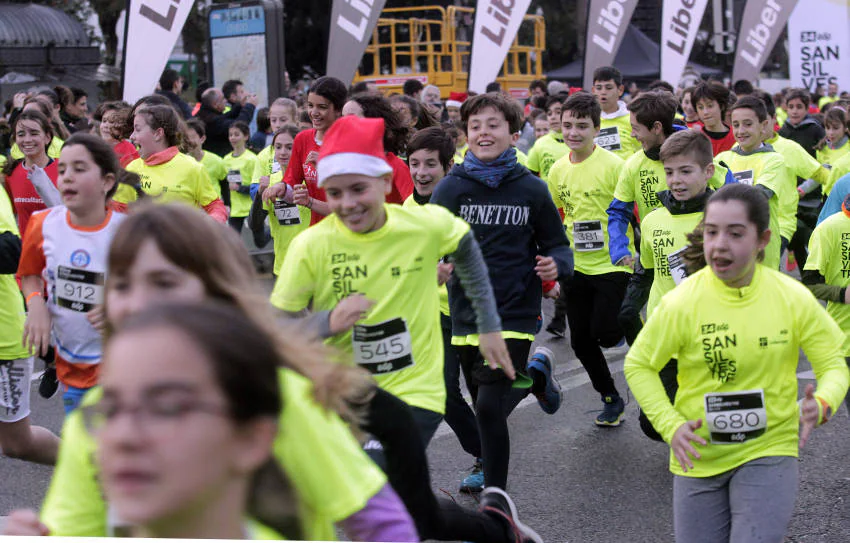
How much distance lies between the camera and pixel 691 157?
19.2ft

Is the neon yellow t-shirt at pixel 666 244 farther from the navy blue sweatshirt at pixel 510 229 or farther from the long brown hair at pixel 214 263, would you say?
the long brown hair at pixel 214 263

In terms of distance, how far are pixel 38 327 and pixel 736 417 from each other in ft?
8.79

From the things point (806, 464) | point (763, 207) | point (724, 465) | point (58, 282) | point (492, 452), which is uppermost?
point (763, 207)

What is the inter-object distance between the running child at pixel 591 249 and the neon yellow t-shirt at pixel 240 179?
5.40 m

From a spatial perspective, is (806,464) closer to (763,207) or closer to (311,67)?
(763,207)

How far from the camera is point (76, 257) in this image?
474cm

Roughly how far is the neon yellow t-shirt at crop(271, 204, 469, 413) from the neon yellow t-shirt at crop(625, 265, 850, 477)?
2.45 feet

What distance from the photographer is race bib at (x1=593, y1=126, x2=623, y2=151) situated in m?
10.3

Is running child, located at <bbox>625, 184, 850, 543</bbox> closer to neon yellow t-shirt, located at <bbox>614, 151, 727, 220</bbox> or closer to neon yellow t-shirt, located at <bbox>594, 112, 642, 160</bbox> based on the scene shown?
neon yellow t-shirt, located at <bbox>614, 151, 727, 220</bbox>

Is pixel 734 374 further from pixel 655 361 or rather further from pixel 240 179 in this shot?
pixel 240 179

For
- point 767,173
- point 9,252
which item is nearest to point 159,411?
point 9,252

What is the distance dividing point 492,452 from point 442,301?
3.92 ft

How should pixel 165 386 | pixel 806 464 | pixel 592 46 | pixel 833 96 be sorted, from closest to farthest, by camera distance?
1. pixel 165 386
2. pixel 806 464
3. pixel 592 46
4. pixel 833 96

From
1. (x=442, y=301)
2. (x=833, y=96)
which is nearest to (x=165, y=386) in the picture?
(x=442, y=301)
